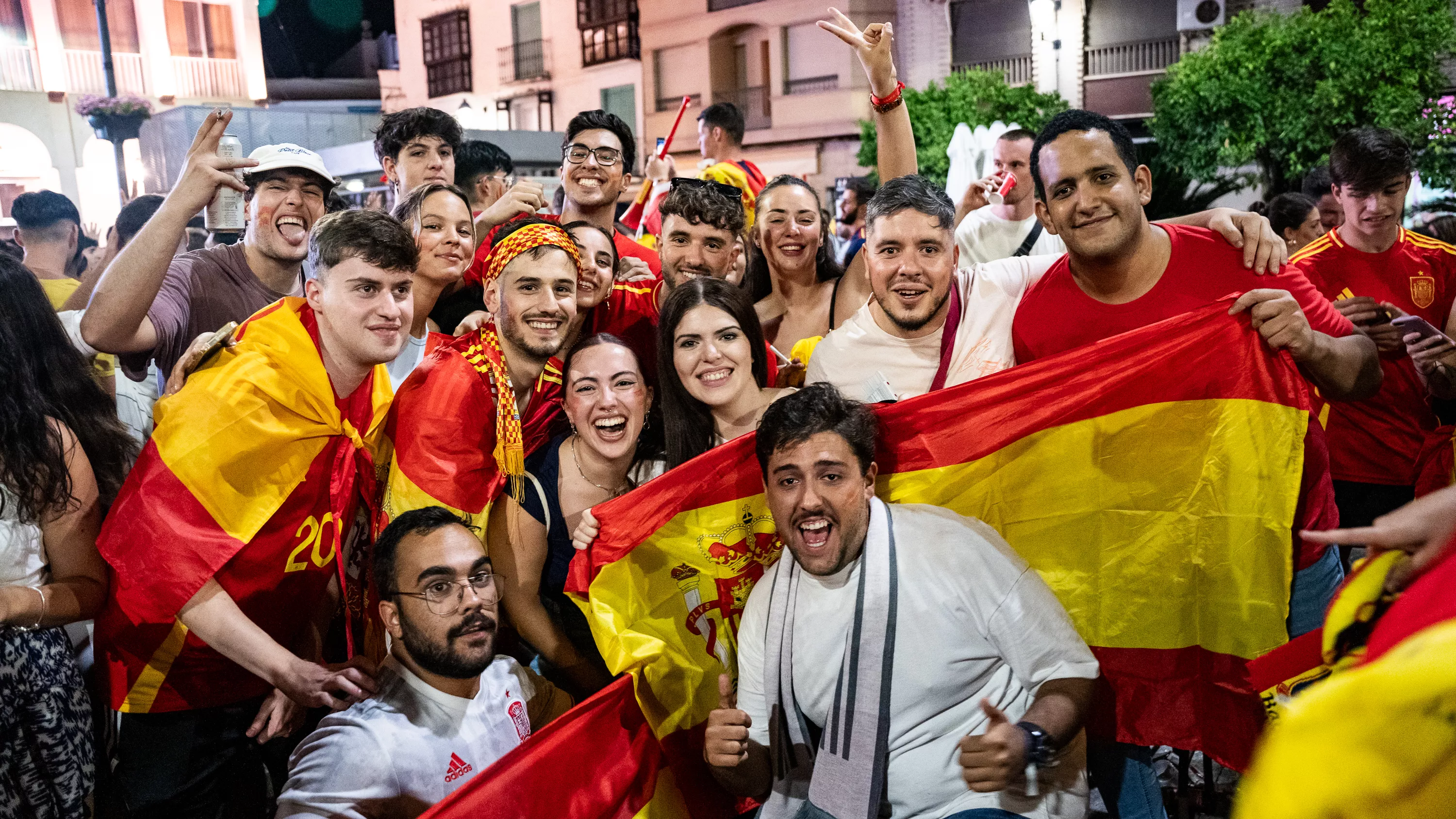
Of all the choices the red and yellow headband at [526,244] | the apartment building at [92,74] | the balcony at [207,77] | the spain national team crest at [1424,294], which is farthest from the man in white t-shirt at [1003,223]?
the balcony at [207,77]

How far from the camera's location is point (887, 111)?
4.47m

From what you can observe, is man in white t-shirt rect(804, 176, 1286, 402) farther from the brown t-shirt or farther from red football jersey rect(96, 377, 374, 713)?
the brown t-shirt

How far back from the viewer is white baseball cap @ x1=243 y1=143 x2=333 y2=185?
13.9ft

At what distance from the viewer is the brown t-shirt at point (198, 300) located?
3.71 metres

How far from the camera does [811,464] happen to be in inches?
116

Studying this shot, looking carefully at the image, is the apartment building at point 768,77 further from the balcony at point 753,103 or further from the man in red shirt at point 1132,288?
the man in red shirt at point 1132,288

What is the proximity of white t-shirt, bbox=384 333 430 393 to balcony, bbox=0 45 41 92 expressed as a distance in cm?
2172

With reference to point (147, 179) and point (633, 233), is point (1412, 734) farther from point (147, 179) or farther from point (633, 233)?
point (147, 179)

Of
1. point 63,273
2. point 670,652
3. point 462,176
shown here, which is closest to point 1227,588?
point 670,652

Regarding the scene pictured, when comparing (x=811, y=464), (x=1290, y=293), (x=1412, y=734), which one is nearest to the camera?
(x=1412, y=734)

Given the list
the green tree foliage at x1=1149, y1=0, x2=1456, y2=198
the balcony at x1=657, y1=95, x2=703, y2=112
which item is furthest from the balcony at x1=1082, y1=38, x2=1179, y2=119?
the balcony at x1=657, y1=95, x2=703, y2=112

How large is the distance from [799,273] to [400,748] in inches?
105

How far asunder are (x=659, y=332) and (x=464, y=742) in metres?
1.60

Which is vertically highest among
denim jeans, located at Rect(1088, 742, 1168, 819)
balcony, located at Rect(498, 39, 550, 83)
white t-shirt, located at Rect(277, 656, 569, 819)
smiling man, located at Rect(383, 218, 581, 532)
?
balcony, located at Rect(498, 39, 550, 83)
